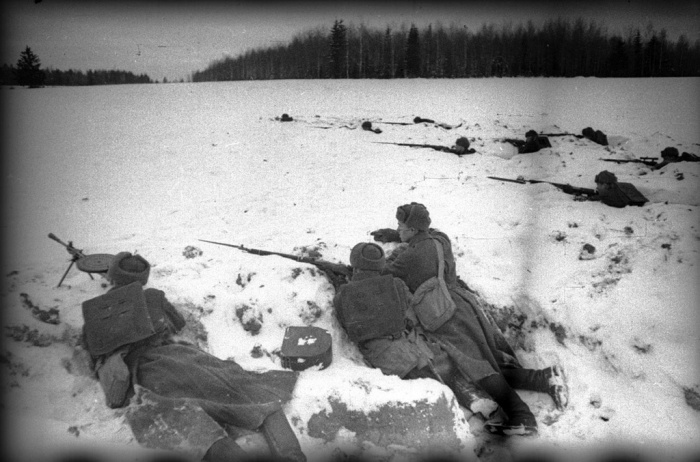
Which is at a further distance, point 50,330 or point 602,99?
point 602,99

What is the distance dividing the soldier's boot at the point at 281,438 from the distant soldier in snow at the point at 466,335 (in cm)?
160

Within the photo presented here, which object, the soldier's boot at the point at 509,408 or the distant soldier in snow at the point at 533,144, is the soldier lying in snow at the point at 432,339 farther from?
the distant soldier in snow at the point at 533,144

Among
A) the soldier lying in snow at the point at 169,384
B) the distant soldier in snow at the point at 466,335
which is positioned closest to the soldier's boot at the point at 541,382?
the distant soldier in snow at the point at 466,335

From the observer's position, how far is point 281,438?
3.04 meters

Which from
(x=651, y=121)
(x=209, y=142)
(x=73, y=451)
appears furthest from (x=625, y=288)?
(x=651, y=121)

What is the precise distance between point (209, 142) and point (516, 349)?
903 cm

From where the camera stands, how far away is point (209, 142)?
11156 millimetres

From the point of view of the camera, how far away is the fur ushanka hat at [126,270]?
3.60 metres

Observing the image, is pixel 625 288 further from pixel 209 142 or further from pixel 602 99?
pixel 602 99

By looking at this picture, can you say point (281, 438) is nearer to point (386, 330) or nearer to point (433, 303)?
point (386, 330)

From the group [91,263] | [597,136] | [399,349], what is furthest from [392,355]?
[597,136]

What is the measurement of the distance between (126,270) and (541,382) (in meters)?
3.70

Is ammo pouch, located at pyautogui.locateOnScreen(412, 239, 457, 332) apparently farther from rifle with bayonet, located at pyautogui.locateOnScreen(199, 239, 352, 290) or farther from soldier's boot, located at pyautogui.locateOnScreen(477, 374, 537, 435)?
rifle with bayonet, located at pyautogui.locateOnScreen(199, 239, 352, 290)

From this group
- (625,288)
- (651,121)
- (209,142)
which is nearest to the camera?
(625,288)
